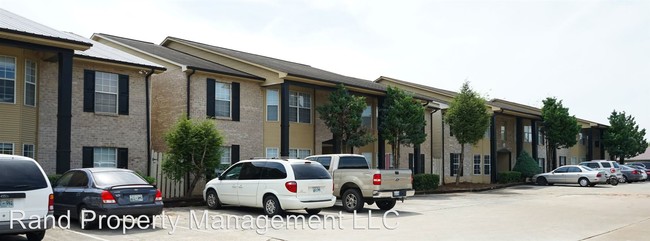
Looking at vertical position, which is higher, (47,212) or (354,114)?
(354,114)

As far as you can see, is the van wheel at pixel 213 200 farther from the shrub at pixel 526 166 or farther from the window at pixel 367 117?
the shrub at pixel 526 166

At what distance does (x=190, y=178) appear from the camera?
22828 mm

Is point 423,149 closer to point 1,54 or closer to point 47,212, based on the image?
point 1,54

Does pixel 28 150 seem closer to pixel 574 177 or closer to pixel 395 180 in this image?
pixel 395 180

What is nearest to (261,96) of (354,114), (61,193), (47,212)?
(354,114)

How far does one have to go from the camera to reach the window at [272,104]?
26237 mm

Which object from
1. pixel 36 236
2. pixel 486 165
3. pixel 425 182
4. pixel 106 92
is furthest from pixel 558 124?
pixel 36 236

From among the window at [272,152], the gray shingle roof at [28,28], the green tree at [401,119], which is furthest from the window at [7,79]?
the green tree at [401,119]

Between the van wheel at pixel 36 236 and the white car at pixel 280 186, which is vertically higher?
the white car at pixel 280 186

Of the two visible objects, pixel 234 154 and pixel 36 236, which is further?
pixel 234 154

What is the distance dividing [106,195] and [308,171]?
5532 mm

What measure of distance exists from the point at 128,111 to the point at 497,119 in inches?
1161

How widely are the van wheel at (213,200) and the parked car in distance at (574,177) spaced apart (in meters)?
26.8

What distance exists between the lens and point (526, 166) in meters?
41.0
